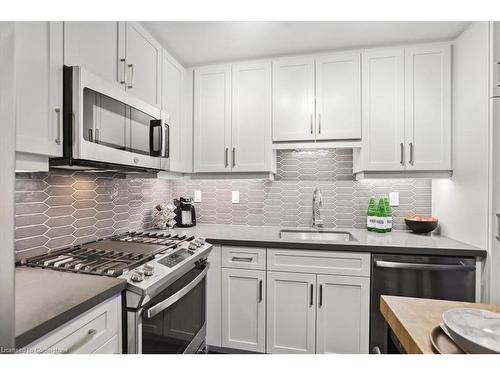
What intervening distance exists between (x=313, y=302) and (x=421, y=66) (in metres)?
1.87

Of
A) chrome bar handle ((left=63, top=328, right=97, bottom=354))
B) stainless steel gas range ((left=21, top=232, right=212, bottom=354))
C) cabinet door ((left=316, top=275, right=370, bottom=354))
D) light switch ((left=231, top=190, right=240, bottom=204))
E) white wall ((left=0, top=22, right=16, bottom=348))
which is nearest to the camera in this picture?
white wall ((left=0, top=22, right=16, bottom=348))

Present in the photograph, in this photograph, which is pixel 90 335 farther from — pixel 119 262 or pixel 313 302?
pixel 313 302

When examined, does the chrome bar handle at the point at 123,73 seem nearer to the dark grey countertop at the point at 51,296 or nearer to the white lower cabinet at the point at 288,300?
the dark grey countertop at the point at 51,296

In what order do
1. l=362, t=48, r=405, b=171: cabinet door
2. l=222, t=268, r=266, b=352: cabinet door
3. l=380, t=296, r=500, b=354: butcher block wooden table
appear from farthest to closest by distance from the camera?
l=362, t=48, r=405, b=171: cabinet door, l=222, t=268, r=266, b=352: cabinet door, l=380, t=296, r=500, b=354: butcher block wooden table

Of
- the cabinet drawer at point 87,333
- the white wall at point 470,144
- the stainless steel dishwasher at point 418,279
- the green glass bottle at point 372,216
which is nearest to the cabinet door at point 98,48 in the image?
the cabinet drawer at point 87,333

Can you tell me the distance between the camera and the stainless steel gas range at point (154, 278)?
107 centimetres

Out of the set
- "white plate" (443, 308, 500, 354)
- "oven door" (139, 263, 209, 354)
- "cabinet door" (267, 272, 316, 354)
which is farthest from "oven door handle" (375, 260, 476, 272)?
"oven door" (139, 263, 209, 354)

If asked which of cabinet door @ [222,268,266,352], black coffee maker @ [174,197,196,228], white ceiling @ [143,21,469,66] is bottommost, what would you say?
cabinet door @ [222,268,266,352]

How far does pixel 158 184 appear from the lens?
2.38 meters

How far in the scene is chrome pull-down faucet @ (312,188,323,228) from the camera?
2.25m

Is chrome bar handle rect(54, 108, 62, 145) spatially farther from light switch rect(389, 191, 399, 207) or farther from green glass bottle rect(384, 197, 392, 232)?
light switch rect(389, 191, 399, 207)

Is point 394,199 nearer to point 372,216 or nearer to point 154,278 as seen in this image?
point 372,216

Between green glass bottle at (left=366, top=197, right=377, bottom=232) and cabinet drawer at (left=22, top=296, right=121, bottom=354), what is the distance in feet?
6.12
